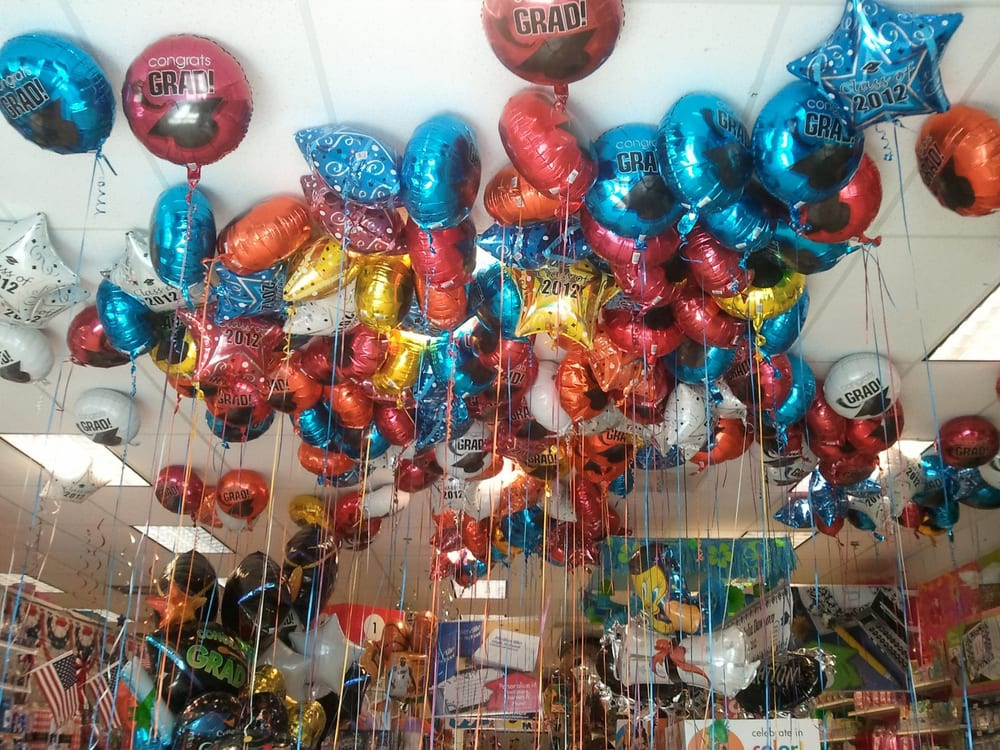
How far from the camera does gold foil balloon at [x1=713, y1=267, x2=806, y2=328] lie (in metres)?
2.49

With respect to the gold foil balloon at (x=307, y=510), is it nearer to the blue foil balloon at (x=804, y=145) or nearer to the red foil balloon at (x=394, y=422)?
the red foil balloon at (x=394, y=422)

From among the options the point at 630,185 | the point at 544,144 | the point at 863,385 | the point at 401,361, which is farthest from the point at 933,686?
the point at 544,144

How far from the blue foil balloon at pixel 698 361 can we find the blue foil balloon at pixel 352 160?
1.28 meters

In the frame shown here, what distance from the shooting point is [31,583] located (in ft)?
20.6

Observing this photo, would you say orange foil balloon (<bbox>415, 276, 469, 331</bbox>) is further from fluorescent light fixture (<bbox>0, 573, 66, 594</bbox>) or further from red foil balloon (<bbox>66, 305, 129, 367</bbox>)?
A: fluorescent light fixture (<bbox>0, 573, 66, 594</bbox>)

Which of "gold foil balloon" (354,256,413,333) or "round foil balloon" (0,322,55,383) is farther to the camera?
"round foil balloon" (0,322,55,383)

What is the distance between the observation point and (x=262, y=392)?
10.3 feet

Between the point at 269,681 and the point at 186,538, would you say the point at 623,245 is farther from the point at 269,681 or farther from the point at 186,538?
the point at 186,538

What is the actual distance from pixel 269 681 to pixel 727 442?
2310 mm

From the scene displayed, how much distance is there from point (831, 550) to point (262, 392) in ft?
15.3

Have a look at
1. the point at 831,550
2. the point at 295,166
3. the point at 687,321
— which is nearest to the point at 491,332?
the point at 687,321

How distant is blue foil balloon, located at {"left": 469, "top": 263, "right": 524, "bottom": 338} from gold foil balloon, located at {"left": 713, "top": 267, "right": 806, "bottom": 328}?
0.63 metres

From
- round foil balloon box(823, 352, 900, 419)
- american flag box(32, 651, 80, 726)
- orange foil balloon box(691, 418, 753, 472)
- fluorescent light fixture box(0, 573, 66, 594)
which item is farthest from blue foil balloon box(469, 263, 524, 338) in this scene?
fluorescent light fixture box(0, 573, 66, 594)

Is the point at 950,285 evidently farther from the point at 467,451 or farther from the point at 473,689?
the point at 473,689
